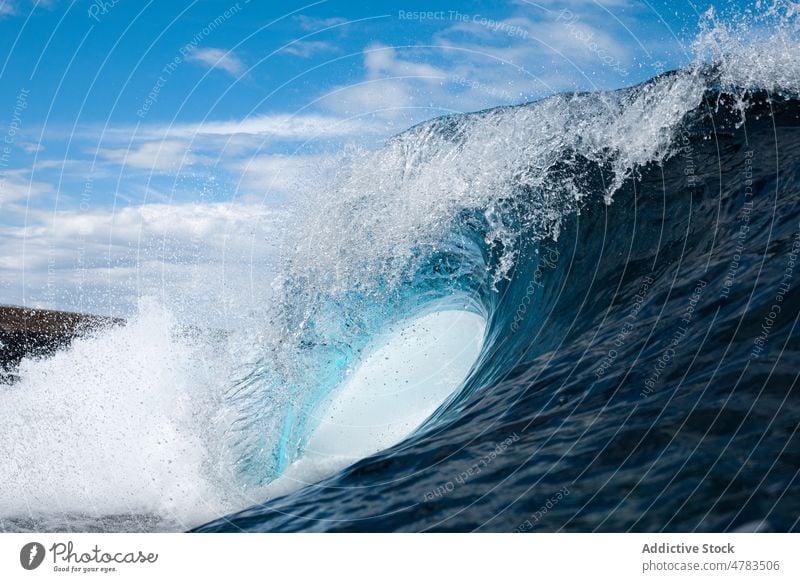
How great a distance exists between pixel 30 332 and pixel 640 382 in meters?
16.2

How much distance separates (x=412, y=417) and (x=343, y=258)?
2390mm

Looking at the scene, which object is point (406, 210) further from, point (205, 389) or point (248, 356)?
point (205, 389)

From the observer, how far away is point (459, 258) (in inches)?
299

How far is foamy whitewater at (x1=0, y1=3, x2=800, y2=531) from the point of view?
305 cm
